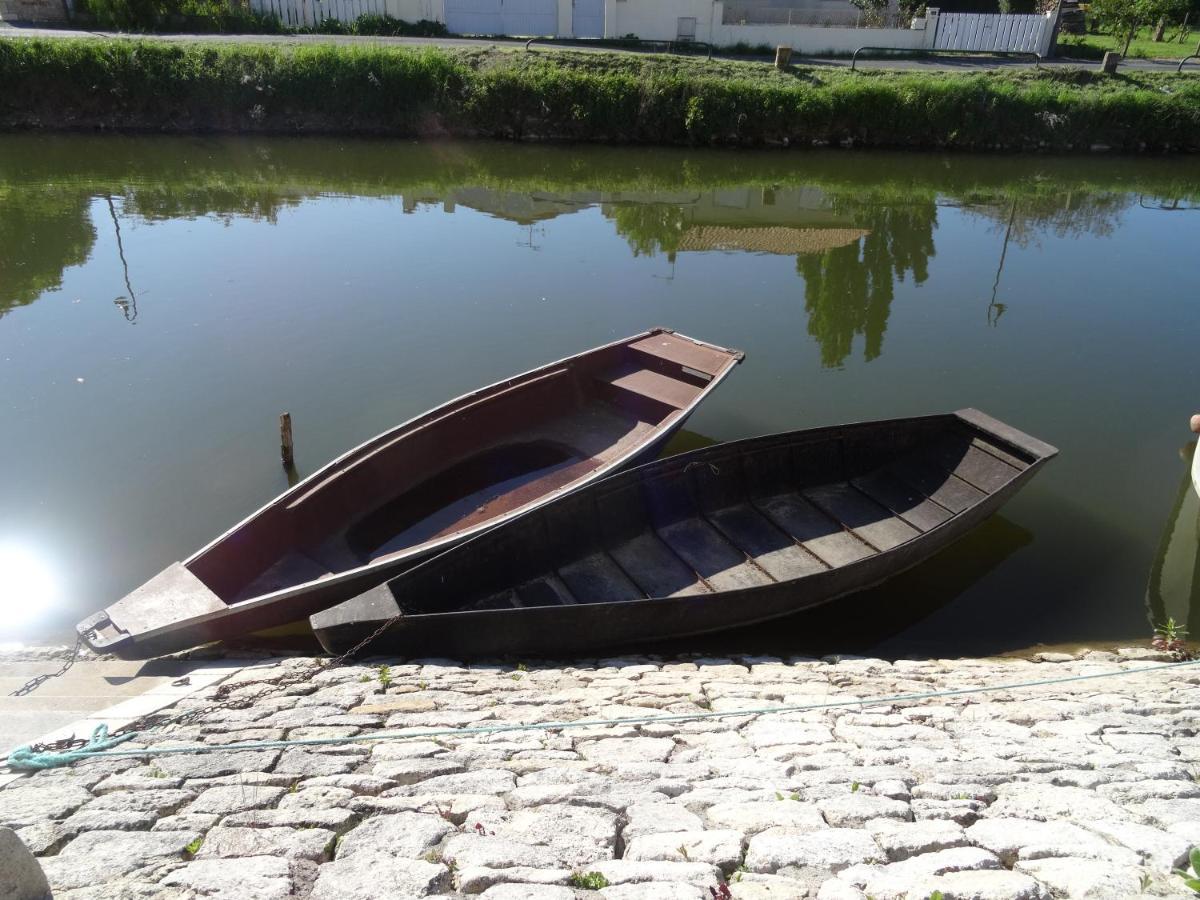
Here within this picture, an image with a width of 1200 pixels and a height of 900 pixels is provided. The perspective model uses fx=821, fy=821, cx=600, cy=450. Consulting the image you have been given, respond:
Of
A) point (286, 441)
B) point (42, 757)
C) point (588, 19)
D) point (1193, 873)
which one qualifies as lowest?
point (286, 441)

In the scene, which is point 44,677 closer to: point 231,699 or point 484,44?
point 231,699

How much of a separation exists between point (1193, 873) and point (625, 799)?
2.39 m

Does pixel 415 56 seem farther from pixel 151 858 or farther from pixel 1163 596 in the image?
pixel 151 858

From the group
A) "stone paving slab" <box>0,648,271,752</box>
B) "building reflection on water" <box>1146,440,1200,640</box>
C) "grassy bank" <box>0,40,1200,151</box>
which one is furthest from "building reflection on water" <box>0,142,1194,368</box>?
"stone paving slab" <box>0,648,271,752</box>

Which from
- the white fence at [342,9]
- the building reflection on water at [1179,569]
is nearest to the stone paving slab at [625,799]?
Result: the building reflection on water at [1179,569]

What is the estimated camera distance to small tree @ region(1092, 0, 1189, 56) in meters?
32.6

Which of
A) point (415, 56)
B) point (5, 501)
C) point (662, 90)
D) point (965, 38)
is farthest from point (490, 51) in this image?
point (5, 501)

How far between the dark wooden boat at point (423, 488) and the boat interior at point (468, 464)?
0.01 m

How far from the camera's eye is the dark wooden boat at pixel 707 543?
6.57 metres

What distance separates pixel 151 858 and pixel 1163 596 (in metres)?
9.37

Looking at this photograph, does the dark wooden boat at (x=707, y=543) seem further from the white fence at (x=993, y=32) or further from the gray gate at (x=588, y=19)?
the white fence at (x=993, y=32)

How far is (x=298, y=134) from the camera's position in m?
26.0

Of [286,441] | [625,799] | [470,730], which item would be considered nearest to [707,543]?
[470,730]

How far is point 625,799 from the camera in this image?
4129 millimetres
